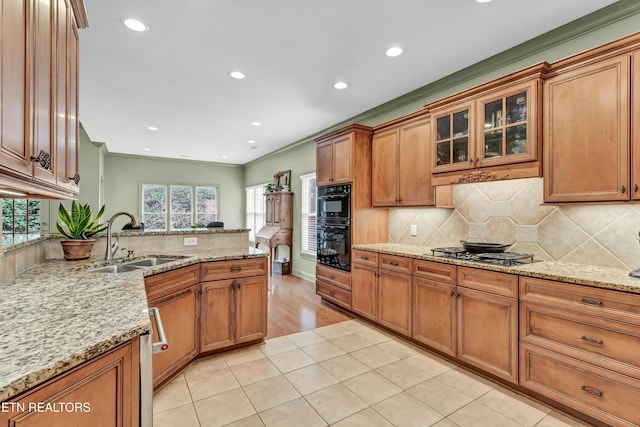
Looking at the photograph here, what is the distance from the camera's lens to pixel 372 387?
233cm

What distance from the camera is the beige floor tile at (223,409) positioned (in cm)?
196

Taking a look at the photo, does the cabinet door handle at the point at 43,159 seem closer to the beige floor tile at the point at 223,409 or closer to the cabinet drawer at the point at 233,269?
the cabinet drawer at the point at 233,269

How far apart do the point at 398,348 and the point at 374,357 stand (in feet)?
1.08

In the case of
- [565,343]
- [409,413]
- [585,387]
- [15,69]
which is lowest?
[409,413]

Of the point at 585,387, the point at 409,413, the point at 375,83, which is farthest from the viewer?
the point at 375,83

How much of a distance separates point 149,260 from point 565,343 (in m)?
3.20

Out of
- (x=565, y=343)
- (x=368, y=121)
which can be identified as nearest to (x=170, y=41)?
(x=368, y=121)

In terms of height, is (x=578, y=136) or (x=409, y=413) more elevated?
(x=578, y=136)

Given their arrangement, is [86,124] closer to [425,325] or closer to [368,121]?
[368,121]

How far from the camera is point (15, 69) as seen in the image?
103 cm

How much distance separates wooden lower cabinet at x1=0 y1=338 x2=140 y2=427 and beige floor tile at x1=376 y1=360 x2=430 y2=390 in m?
1.90

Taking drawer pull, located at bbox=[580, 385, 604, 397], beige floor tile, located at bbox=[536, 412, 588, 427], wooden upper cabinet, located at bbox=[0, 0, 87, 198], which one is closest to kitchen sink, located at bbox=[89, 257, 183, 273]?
wooden upper cabinet, located at bbox=[0, 0, 87, 198]

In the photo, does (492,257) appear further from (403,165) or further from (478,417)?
(403,165)

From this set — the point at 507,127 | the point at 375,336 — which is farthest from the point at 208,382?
the point at 507,127
